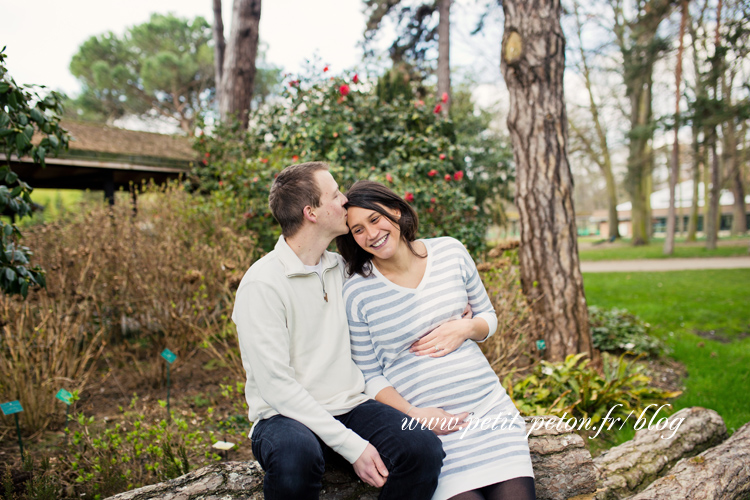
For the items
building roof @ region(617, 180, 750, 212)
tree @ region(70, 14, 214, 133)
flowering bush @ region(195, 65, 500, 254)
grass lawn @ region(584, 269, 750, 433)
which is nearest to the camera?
grass lawn @ region(584, 269, 750, 433)

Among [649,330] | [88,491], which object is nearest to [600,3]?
[649,330]

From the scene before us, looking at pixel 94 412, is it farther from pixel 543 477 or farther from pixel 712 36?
pixel 712 36

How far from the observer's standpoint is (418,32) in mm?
12336

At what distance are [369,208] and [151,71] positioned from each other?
19679 mm

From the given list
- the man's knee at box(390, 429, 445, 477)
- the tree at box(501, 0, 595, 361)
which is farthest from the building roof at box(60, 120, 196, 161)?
the man's knee at box(390, 429, 445, 477)

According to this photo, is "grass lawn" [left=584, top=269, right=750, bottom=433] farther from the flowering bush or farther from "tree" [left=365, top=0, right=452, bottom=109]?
"tree" [left=365, top=0, right=452, bottom=109]

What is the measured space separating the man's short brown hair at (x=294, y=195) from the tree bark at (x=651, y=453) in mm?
2004

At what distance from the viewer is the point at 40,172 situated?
750 cm

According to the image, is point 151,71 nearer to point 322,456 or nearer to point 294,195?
point 294,195

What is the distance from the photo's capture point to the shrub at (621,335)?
4.91 meters

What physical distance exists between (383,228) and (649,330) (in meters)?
5.02

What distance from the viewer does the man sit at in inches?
66.8

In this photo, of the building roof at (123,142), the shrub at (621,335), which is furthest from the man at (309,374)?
the building roof at (123,142)

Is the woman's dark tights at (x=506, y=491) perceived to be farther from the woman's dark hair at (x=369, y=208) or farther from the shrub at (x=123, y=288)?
the shrub at (x=123, y=288)
